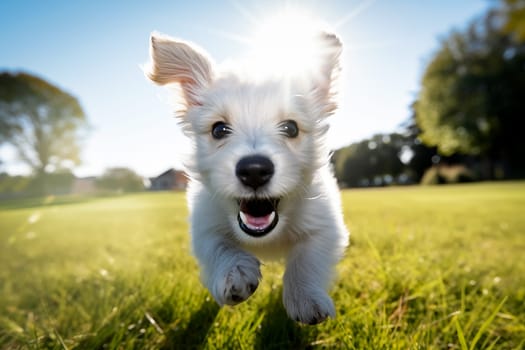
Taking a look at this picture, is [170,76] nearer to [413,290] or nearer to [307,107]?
[307,107]

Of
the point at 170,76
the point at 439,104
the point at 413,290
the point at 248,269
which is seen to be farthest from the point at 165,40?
the point at 439,104

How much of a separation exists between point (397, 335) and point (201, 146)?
64.3 inches

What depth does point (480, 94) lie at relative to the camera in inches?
1355

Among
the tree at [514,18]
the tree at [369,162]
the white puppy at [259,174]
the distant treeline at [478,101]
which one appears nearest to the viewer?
the white puppy at [259,174]

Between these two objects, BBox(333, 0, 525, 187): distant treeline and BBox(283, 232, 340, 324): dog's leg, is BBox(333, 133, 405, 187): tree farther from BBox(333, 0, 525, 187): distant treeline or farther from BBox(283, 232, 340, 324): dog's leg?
BBox(283, 232, 340, 324): dog's leg

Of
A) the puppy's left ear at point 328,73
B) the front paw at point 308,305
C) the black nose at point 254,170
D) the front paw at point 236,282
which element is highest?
the puppy's left ear at point 328,73

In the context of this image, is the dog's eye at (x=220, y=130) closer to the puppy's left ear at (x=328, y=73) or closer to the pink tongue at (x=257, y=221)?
the pink tongue at (x=257, y=221)

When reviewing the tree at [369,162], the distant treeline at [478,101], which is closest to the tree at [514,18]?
the distant treeline at [478,101]

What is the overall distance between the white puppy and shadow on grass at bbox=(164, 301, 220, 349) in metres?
0.36

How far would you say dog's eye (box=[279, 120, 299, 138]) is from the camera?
218 centimetres

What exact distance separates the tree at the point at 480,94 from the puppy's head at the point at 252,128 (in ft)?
125

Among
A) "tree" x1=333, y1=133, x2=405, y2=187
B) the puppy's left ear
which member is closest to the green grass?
the puppy's left ear

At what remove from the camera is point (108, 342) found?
7.37 feet

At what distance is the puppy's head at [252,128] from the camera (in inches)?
75.0
